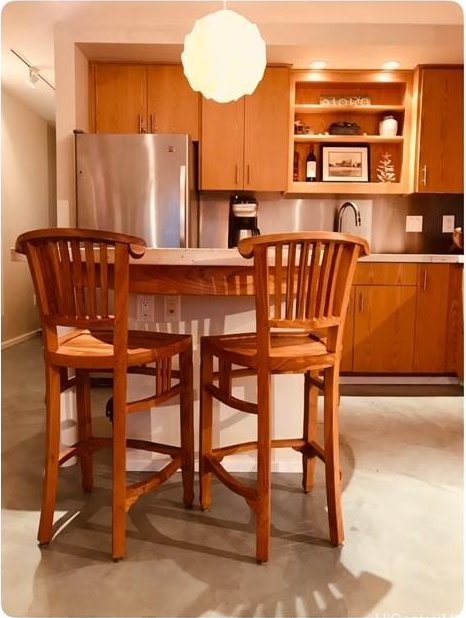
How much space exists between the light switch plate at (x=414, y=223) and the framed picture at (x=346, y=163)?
0.50 m

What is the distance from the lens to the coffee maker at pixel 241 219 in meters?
3.92

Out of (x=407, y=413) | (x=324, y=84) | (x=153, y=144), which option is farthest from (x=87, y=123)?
(x=407, y=413)

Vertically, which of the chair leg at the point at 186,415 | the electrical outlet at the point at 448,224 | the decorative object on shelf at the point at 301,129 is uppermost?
the decorative object on shelf at the point at 301,129

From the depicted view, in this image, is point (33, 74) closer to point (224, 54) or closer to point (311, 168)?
point (311, 168)

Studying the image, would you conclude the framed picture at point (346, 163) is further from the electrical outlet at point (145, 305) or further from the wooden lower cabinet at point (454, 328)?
the electrical outlet at point (145, 305)

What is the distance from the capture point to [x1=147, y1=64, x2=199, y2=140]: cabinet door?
370 centimetres

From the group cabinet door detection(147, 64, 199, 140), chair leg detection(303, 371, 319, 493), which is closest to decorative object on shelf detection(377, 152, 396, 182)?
cabinet door detection(147, 64, 199, 140)

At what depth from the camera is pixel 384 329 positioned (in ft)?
12.2

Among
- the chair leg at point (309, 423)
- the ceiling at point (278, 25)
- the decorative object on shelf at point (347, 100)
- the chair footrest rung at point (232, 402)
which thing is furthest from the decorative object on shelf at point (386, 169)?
the chair footrest rung at point (232, 402)

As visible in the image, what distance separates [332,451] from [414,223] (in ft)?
10.1

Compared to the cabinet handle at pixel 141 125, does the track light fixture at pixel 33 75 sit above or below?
above

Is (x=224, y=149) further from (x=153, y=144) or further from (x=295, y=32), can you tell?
(x=295, y=32)

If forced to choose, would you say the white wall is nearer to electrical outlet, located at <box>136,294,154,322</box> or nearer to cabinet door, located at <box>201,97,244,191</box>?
cabinet door, located at <box>201,97,244,191</box>

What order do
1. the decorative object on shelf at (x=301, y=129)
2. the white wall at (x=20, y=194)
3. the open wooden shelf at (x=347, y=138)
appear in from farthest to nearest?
1. the white wall at (x=20, y=194)
2. the decorative object on shelf at (x=301, y=129)
3. the open wooden shelf at (x=347, y=138)
